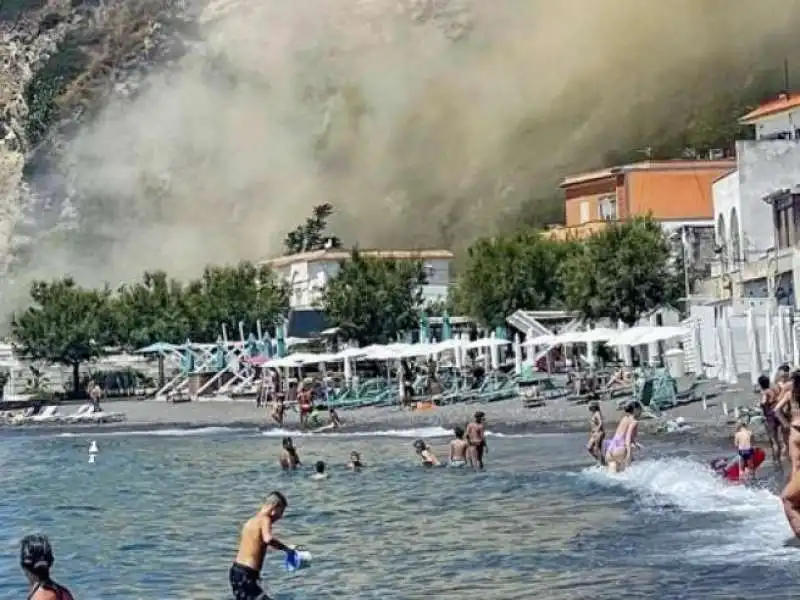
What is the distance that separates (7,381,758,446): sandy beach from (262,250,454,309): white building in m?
27.0

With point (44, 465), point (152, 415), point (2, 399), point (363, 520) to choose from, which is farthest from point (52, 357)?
point (363, 520)

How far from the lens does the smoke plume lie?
13262 centimetres

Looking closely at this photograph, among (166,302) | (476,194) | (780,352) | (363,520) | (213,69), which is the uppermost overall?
(213,69)

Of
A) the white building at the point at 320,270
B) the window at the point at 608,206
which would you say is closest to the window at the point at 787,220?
the window at the point at 608,206

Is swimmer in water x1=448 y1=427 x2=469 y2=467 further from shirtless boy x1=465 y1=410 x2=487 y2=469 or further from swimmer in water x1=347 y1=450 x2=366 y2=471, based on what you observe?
swimmer in water x1=347 y1=450 x2=366 y2=471

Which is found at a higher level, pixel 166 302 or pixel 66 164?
pixel 66 164

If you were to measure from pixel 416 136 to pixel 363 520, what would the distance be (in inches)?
4626

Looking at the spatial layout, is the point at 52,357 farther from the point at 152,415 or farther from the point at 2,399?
the point at 152,415

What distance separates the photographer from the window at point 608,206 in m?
86.4

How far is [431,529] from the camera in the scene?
2392 cm

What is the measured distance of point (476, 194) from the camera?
13550 centimetres

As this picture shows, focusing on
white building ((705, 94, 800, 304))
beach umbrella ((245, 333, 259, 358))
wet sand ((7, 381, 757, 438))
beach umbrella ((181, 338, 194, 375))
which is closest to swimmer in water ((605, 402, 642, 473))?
wet sand ((7, 381, 757, 438))

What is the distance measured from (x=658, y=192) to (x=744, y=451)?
58.9 meters

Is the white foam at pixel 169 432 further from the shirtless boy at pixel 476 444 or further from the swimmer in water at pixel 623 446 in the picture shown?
the swimmer in water at pixel 623 446
